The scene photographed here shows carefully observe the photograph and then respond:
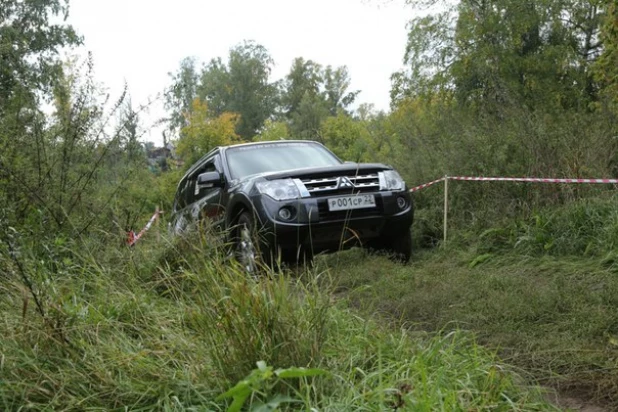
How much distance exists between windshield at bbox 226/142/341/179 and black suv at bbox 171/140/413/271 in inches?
0.5

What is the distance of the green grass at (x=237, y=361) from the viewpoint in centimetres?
259

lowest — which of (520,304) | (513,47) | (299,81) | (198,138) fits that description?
(520,304)

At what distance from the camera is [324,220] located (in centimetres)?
657

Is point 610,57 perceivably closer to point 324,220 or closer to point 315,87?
point 324,220

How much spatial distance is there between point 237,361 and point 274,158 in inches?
213

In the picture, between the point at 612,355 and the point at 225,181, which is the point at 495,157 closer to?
the point at 225,181

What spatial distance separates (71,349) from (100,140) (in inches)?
154

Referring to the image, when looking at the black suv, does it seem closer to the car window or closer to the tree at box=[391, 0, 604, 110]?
the car window

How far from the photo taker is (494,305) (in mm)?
4785

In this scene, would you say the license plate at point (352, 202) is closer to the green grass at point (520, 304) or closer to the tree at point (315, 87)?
the green grass at point (520, 304)

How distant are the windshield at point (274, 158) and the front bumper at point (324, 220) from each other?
1.09 m

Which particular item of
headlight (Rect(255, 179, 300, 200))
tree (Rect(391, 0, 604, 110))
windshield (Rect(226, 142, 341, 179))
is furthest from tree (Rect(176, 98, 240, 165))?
headlight (Rect(255, 179, 300, 200))

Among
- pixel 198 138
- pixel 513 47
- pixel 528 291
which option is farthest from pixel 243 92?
pixel 528 291

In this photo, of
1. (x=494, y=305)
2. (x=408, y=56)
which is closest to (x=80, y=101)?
(x=494, y=305)
